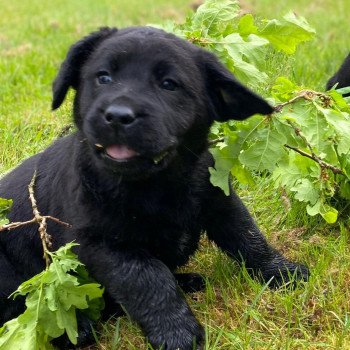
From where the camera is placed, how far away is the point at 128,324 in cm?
329

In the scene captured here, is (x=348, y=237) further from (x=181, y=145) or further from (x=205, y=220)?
(x=181, y=145)

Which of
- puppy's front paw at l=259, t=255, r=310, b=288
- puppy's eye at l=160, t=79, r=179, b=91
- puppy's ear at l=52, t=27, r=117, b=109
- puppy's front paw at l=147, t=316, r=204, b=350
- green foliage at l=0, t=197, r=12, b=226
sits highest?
puppy's eye at l=160, t=79, r=179, b=91

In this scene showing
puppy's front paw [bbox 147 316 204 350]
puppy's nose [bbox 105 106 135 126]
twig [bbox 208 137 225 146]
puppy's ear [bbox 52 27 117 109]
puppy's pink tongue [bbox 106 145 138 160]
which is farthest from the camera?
twig [bbox 208 137 225 146]

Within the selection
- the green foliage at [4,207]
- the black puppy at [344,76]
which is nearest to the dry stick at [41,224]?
the green foliage at [4,207]

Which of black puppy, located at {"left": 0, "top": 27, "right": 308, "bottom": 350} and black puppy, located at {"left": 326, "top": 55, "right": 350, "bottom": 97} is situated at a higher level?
black puppy, located at {"left": 0, "top": 27, "right": 308, "bottom": 350}

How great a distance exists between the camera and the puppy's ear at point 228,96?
3.09m

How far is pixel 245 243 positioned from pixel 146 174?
0.84 meters

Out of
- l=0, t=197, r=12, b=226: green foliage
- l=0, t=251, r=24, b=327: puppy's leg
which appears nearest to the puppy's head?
l=0, t=197, r=12, b=226: green foliage

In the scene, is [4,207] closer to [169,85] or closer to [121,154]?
[121,154]

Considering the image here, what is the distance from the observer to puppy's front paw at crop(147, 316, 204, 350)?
2.94m

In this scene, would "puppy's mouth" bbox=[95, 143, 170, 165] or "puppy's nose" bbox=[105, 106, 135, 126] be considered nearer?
"puppy's nose" bbox=[105, 106, 135, 126]

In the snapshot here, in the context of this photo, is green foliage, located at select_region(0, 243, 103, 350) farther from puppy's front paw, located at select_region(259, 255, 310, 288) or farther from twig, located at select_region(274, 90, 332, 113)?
twig, located at select_region(274, 90, 332, 113)

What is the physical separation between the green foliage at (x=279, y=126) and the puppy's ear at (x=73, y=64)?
0.62 metres

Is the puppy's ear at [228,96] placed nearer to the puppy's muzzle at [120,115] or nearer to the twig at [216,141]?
the twig at [216,141]
